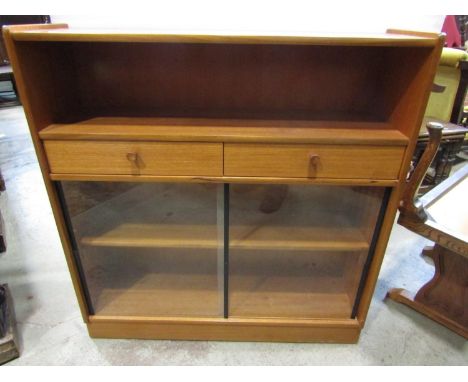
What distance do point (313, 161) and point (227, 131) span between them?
0.24 m

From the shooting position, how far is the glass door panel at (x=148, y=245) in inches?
39.4

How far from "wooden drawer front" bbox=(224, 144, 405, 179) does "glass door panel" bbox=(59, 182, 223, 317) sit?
15cm

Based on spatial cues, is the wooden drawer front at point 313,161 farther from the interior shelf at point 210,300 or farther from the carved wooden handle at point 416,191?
the interior shelf at point 210,300

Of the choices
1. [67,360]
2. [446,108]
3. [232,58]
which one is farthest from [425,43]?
[446,108]

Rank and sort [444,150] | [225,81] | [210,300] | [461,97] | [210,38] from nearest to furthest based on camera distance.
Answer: [210,38] → [225,81] → [210,300] → [444,150] → [461,97]

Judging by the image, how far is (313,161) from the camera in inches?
33.3

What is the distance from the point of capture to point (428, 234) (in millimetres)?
1071

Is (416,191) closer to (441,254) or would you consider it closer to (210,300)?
(441,254)

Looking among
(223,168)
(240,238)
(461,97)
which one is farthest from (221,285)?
(461,97)

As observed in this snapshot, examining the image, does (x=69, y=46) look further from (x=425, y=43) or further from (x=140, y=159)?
(x=425, y=43)

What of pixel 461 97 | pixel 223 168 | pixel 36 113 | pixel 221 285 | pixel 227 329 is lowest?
pixel 227 329

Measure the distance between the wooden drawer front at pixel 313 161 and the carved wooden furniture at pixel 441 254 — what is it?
0.28m

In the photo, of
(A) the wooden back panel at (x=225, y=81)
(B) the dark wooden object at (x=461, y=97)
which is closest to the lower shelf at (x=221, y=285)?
(A) the wooden back panel at (x=225, y=81)

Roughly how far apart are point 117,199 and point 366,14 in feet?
3.69
